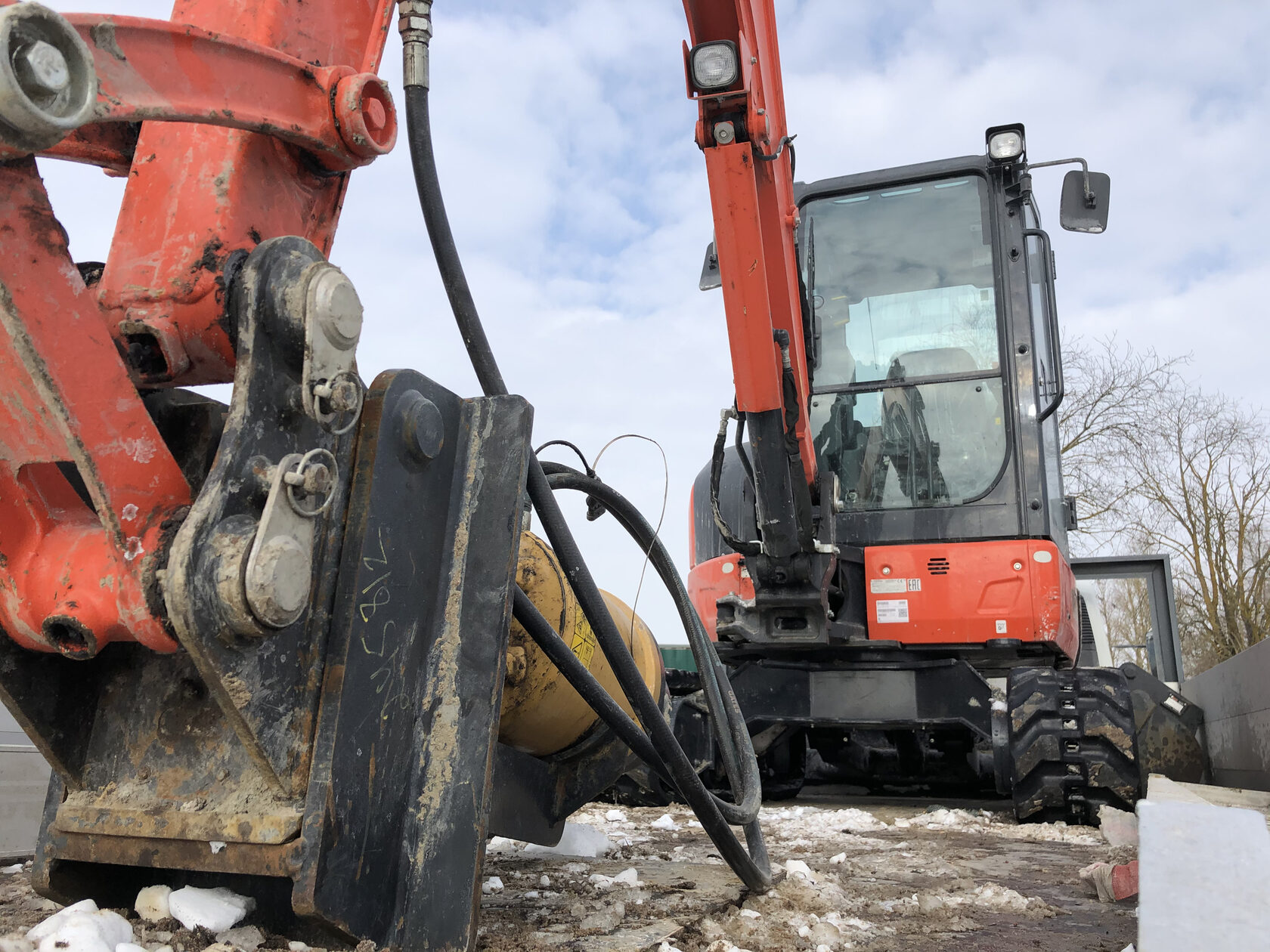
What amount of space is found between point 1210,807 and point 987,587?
2857 mm

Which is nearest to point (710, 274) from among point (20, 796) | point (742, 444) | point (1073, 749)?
point (742, 444)

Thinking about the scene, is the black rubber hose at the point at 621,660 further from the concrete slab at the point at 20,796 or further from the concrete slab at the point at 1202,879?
the concrete slab at the point at 20,796

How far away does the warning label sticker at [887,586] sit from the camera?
498 cm

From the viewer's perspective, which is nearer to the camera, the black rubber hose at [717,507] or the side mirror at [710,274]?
the black rubber hose at [717,507]

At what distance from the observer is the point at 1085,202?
471cm

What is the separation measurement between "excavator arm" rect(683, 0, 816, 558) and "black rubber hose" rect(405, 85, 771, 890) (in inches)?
77.6

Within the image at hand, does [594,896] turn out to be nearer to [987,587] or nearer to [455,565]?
[455,565]

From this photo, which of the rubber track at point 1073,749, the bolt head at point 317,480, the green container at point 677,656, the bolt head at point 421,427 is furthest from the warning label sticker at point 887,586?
the green container at point 677,656

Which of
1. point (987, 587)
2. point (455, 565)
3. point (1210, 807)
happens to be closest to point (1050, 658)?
point (987, 587)

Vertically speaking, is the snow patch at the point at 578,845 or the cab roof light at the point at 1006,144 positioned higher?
the cab roof light at the point at 1006,144

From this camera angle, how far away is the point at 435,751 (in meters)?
1.60

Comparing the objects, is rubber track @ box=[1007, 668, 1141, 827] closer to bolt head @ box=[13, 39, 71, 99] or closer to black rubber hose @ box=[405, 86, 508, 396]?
black rubber hose @ box=[405, 86, 508, 396]

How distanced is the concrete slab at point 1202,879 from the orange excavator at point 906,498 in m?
→ 2.47

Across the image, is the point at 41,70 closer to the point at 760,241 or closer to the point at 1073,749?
the point at 760,241
